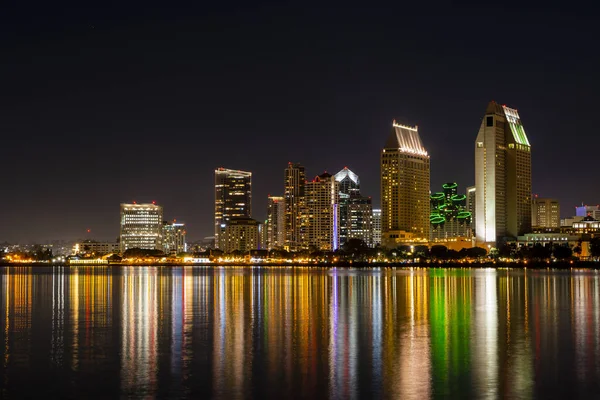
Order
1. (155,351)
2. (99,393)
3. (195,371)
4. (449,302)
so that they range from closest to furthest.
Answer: (99,393), (195,371), (155,351), (449,302)

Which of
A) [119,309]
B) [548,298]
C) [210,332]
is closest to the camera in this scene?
[210,332]

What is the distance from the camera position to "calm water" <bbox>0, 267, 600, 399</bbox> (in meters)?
27.8

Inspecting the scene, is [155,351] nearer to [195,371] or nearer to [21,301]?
[195,371]

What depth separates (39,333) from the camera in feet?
145

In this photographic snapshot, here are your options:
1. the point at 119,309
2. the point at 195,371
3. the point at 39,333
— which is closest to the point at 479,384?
the point at 195,371

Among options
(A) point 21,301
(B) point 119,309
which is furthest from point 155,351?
(A) point 21,301

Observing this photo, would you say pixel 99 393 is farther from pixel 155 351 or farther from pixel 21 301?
pixel 21 301

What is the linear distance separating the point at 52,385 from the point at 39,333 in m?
16.3

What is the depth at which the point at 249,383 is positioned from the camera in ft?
93.8

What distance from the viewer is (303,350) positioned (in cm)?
3628

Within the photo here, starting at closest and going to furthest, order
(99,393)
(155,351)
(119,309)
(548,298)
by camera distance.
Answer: (99,393), (155,351), (119,309), (548,298)

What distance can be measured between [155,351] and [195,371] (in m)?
5.79

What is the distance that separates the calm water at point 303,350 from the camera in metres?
27.8

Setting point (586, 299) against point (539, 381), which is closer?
point (539, 381)
